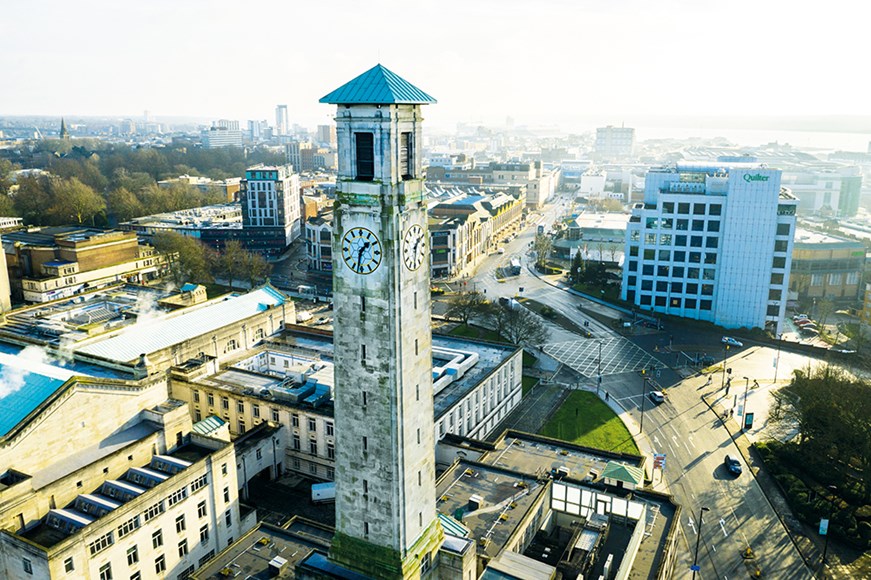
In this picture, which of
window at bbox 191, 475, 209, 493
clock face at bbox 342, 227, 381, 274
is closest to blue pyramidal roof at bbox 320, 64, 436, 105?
clock face at bbox 342, 227, 381, 274

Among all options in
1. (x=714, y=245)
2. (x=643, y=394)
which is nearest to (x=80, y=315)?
(x=643, y=394)

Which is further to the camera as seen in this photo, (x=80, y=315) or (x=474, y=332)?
(x=474, y=332)

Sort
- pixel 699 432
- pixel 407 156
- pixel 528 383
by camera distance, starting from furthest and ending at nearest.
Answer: pixel 528 383 < pixel 699 432 < pixel 407 156

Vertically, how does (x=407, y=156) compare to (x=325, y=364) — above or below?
above

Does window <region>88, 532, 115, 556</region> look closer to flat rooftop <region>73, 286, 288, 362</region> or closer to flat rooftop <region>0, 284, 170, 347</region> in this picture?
flat rooftop <region>73, 286, 288, 362</region>

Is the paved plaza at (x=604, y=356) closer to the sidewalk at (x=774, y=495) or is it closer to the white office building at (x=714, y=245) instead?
the sidewalk at (x=774, y=495)

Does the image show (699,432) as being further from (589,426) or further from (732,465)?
(589,426)

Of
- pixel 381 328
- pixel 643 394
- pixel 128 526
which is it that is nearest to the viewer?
pixel 381 328
